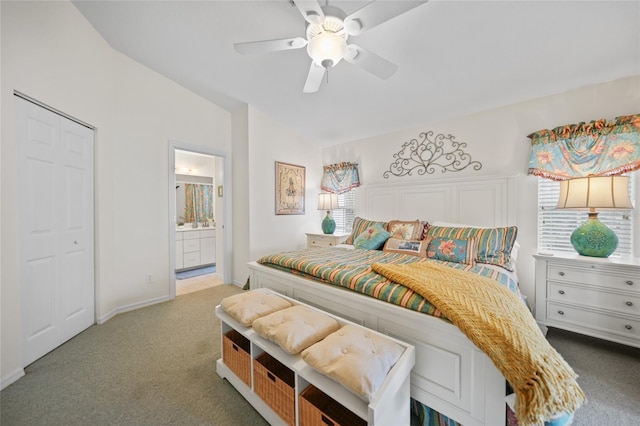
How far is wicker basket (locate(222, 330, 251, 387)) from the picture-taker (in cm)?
154

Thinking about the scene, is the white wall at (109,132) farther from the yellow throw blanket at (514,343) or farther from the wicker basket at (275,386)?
the yellow throw blanket at (514,343)

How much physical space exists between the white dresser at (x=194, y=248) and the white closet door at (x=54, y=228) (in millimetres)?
2050

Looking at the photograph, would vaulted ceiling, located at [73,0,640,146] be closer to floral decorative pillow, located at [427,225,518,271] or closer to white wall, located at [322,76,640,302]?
white wall, located at [322,76,640,302]

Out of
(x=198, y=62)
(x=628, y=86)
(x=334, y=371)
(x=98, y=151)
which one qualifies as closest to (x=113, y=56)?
(x=198, y=62)

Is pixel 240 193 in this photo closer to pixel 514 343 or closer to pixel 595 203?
pixel 514 343

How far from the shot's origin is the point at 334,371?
1.02 m

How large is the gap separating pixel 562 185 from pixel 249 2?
3.17 m

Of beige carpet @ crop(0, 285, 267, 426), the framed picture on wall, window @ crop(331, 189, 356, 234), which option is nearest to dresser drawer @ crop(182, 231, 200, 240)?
the framed picture on wall

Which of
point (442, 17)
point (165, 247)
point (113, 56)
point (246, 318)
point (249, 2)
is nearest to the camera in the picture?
point (246, 318)

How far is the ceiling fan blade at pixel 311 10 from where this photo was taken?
52.9 inches

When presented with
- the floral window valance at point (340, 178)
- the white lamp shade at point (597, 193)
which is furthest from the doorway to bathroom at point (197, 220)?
the white lamp shade at point (597, 193)

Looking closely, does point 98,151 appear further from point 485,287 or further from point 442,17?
point 485,287

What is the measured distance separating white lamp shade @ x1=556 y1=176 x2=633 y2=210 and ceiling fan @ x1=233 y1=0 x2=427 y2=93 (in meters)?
1.93

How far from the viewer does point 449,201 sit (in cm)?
307
